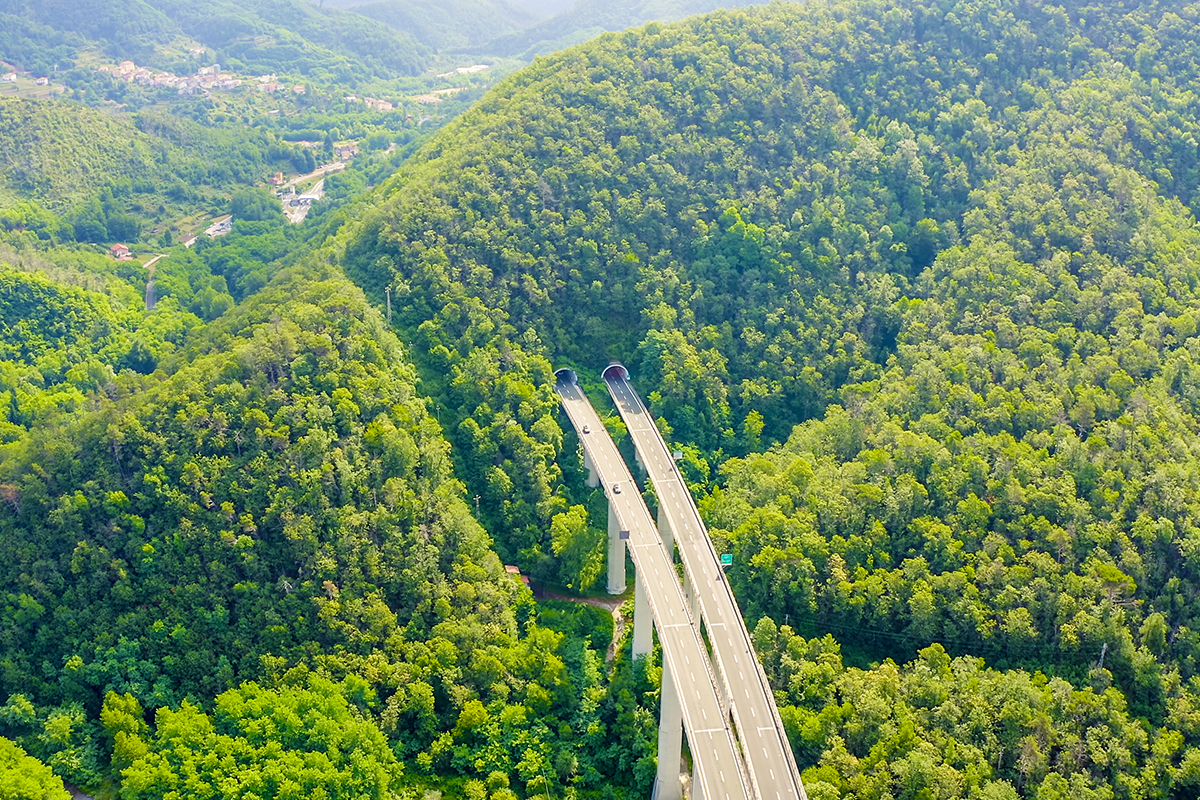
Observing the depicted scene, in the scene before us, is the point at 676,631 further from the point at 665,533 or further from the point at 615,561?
the point at 615,561

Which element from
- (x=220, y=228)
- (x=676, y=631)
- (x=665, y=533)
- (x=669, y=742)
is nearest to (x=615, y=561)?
(x=665, y=533)

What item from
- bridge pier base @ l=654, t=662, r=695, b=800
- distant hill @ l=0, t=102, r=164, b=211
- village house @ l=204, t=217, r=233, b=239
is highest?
distant hill @ l=0, t=102, r=164, b=211

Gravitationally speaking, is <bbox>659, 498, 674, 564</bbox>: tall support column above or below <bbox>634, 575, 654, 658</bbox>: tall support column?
above

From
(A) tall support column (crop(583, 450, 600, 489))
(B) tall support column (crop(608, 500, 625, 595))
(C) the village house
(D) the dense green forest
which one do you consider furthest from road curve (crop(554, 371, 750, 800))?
(C) the village house

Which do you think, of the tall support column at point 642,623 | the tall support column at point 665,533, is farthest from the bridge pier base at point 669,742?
the tall support column at point 665,533

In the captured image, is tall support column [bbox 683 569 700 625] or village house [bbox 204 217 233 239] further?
village house [bbox 204 217 233 239]

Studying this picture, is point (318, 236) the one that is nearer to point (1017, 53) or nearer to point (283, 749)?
point (283, 749)

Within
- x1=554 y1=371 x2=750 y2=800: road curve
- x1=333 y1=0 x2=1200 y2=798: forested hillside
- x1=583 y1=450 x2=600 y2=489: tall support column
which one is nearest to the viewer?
x1=554 y1=371 x2=750 y2=800: road curve

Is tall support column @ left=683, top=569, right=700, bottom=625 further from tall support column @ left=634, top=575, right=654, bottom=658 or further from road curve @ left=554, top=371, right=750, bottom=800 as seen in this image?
tall support column @ left=634, top=575, right=654, bottom=658
